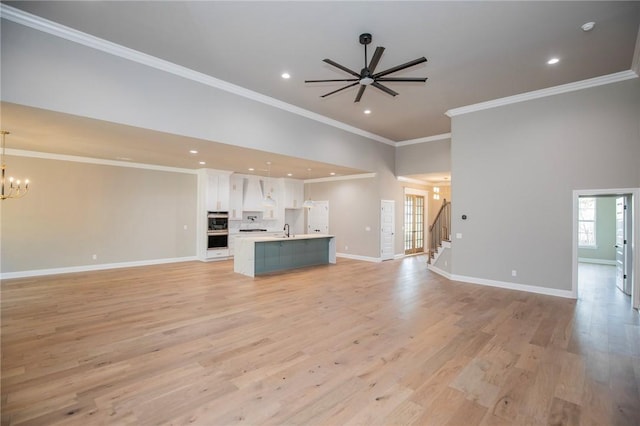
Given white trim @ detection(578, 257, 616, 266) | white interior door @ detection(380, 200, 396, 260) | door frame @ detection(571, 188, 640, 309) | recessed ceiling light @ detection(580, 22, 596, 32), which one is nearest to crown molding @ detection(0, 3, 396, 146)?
white interior door @ detection(380, 200, 396, 260)

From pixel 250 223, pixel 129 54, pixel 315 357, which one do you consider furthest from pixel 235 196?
pixel 315 357

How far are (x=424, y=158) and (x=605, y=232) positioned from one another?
6299mm

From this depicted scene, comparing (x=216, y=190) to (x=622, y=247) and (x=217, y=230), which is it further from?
(x=622, y=247)

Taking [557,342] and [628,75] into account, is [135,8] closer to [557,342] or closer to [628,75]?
[557,342]

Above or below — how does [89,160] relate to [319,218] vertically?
above

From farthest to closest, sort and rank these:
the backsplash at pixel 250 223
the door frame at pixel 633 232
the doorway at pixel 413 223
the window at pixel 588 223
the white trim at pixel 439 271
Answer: the doorway at pixel 413 223 → the backsplash at pixel 250 223 → the window at pixel 588 223 → the white trim at pixel 439 271 → the door frame at pixel 633 232

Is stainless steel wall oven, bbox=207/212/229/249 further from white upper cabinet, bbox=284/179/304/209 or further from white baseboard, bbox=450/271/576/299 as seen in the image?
white baseboard, bbox=450/271/576/299

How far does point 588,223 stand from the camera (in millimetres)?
9562

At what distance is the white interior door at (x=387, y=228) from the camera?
942cm

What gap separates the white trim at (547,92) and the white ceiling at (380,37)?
0.18m

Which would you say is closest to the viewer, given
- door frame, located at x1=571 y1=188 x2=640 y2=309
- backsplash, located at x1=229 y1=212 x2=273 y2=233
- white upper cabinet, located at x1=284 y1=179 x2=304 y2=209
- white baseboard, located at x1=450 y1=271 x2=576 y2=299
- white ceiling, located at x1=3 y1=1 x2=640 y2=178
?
white ceiling, located at x1=3 y1=1 x2=640 y2=178

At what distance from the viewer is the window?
9.41 m

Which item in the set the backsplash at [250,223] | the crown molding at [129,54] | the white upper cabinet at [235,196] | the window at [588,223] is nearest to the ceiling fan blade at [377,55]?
the crown molding at [129,54]

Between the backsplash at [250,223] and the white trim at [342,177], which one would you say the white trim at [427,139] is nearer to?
the white trim at [342,177]
